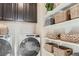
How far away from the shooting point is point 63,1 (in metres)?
1.50

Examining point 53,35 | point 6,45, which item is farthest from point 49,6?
point 6,45

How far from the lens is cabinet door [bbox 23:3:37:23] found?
1510mm

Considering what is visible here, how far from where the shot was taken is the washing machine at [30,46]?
59.0 inches

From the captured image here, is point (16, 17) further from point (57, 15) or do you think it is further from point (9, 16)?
point (57, 15)

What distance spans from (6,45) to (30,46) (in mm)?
259

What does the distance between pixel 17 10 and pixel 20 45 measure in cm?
38

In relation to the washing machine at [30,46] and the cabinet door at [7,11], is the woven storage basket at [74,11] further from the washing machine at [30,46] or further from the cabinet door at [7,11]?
the cabinet door at [7,11]

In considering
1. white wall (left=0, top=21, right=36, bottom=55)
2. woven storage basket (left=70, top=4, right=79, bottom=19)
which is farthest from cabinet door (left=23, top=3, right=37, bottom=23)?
woven storage basket (left=70, top=4, right=79, bottom=19)

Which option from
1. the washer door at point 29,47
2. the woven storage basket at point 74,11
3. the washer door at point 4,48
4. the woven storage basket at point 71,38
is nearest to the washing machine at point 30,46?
the washer door at point 29,47

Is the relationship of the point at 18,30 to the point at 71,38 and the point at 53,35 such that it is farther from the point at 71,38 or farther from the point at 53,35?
the point at 71,38

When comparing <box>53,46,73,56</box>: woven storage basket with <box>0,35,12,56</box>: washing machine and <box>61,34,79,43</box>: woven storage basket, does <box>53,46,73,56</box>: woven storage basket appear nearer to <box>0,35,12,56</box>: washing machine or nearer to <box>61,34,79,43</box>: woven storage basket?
<box>61,34,79,43</box>: woven storage basket

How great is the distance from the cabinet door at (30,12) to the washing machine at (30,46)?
7.2 inches

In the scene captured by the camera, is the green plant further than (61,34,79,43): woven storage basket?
Yes

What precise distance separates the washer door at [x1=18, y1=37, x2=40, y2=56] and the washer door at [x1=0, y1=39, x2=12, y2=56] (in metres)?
0.12
